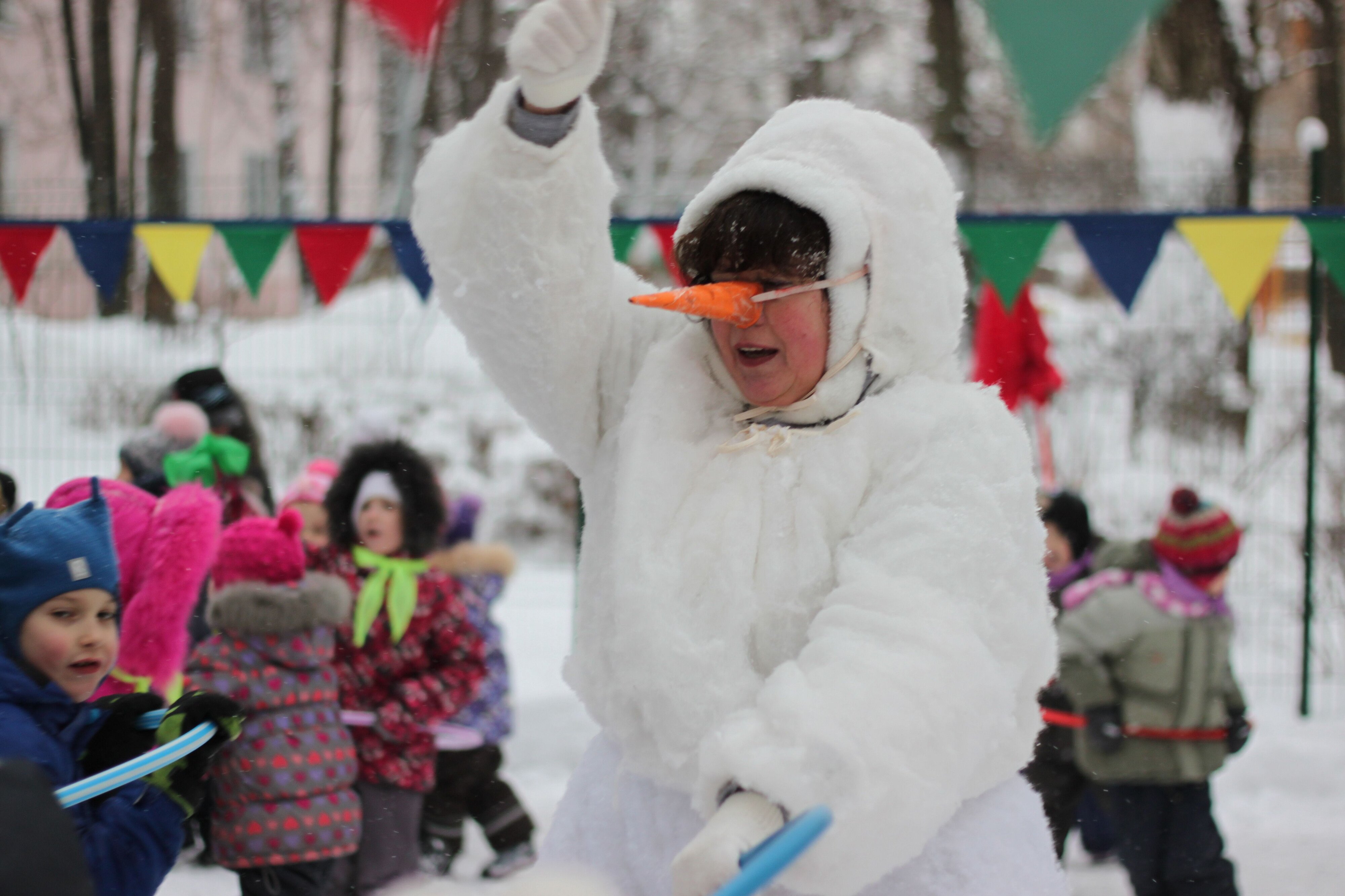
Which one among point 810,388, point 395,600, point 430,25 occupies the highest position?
point 430,25

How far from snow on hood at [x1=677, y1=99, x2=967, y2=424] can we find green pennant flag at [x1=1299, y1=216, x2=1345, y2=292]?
3489mm

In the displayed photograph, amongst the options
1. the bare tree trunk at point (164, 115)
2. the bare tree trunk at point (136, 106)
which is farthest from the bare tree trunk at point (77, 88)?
the bare tree trunk at point (164, 115)

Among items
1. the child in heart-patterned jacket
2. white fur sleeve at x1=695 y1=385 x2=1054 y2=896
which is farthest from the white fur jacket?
the child in heart-patterned jacket

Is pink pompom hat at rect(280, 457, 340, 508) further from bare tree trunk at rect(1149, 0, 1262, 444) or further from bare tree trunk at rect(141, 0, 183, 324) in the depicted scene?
bare tree trunk at rect(1149, 0, 1262, 444)

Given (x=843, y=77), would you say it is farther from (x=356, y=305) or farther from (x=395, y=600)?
(x=395, y=600)

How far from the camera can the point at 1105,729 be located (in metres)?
3.99

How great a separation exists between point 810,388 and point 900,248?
0.78ft

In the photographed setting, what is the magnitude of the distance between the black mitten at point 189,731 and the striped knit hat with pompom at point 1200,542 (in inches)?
124

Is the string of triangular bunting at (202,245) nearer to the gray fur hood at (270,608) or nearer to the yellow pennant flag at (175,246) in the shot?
the yellow pennant flag at (175,246)

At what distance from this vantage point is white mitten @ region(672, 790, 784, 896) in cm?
130

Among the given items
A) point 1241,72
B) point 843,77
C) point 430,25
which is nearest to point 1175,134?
point 1241,72

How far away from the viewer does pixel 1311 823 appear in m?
5.34

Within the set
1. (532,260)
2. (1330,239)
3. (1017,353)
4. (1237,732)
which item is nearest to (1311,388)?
(1017,353)

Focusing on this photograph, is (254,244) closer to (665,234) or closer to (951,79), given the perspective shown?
(665,234)
